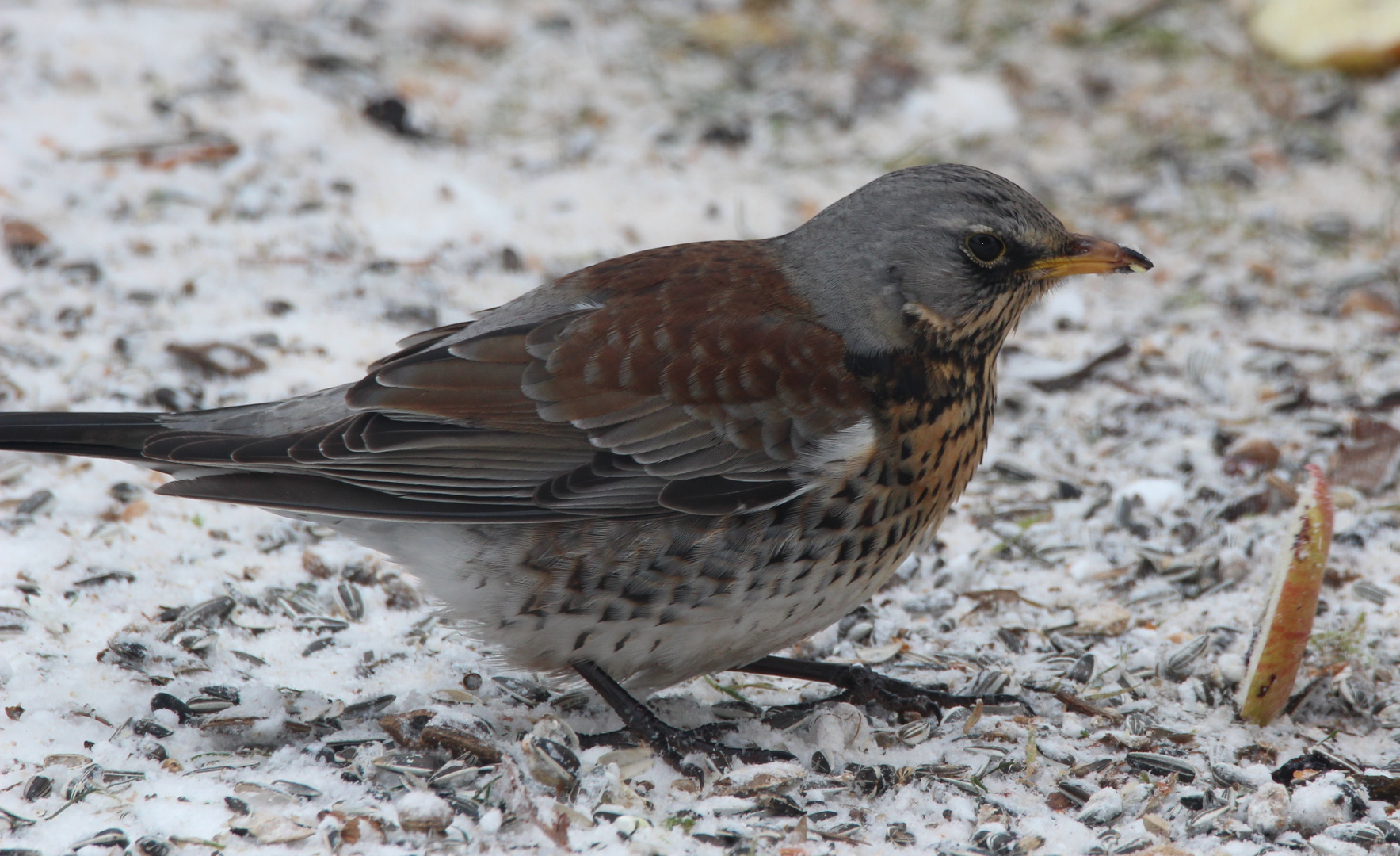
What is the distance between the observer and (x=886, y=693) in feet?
13.0

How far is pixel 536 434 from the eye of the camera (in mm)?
3713

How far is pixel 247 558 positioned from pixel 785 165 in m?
3.73

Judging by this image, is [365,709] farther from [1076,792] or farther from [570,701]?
[1076,792]

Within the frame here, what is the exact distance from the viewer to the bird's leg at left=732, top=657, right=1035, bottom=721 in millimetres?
3938

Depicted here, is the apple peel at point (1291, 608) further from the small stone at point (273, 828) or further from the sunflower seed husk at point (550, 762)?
the small stone at point (273, 828)

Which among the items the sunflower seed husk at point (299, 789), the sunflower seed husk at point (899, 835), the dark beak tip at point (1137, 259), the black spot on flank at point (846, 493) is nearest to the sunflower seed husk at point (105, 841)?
the sunflower seed husk at point (299, 789)

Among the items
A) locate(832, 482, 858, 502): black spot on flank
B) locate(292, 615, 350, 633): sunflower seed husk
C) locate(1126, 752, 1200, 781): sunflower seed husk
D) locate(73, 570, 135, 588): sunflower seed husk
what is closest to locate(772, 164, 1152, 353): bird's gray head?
locate(832, 482, 858, 502): black spot on flank

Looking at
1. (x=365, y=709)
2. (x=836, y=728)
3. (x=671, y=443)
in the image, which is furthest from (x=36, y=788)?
(x=836, y=728)

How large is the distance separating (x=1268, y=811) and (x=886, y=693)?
102 cm

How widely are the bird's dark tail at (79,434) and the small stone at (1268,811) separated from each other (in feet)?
9.18

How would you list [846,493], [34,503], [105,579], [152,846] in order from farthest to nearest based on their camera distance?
[34,503] < [105,579] < [846,493] < [152,846]

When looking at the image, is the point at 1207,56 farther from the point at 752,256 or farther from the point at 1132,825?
the point at 1132,825

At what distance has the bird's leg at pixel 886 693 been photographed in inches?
155

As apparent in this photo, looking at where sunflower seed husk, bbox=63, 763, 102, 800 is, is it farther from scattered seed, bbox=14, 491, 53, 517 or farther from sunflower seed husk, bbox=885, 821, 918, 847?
sunflower seed husk, bbox=885, 821, 918, 847
